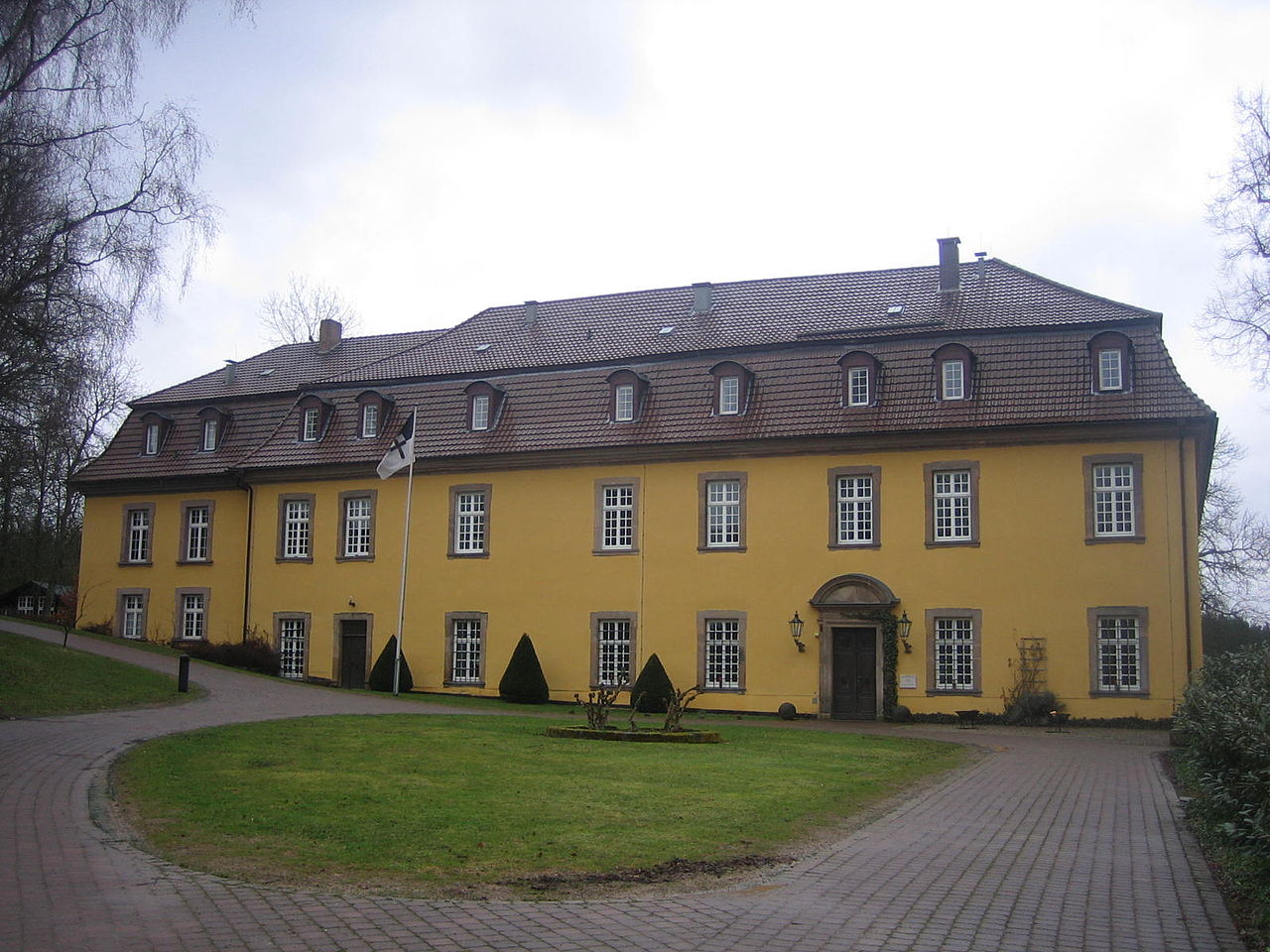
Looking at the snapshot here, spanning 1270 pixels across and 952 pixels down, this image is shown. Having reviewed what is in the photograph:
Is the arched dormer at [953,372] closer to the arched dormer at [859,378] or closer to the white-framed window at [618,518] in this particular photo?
the arched dormer at [859,378]

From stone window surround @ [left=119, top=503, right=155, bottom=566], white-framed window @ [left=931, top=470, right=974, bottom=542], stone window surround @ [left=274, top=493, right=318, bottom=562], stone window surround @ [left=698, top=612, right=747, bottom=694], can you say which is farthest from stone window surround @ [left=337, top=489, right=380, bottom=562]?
white-framed window @ [left=931, top=470, right=974, bottom=542]

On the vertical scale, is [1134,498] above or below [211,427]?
below

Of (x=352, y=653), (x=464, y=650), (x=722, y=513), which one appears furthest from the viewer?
(x=352, y=653)

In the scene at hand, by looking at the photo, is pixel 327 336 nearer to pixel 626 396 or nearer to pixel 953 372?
pixel 626 396

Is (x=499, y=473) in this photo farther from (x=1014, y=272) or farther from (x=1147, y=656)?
(x=1147, y=656)

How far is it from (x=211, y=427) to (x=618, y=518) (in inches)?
608

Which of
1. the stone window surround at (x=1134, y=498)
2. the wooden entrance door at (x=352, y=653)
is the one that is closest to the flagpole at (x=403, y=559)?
the wooden entrance door at (x=352, y=653)

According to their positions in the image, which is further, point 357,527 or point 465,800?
point 357,527

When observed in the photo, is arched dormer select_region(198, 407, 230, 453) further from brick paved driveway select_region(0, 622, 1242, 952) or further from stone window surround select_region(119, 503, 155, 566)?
brick paved driveway select_region(0, 622, 1242, 952)

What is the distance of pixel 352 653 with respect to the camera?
115 ft

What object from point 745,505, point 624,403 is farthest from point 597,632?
point 624,403

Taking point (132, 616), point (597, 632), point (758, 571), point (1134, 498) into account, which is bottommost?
point (597, 632)

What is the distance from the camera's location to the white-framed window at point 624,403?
32.4 meters

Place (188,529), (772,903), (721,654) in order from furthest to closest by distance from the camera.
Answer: (188,529) → (721,654) → (772,903)
